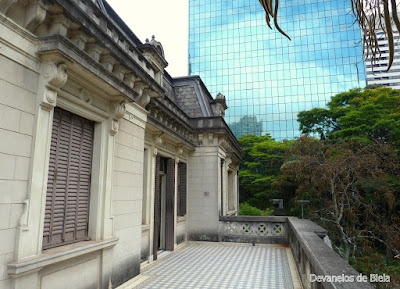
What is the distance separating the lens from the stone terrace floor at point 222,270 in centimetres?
572

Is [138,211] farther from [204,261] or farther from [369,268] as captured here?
[369,268]

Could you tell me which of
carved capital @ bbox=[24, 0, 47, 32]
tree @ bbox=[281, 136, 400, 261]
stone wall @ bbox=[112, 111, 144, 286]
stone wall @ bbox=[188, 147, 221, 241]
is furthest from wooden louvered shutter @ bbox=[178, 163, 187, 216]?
carved capital @ bbox=[24, 0, 47, 32]

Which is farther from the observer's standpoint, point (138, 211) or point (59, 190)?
point (138, 211)

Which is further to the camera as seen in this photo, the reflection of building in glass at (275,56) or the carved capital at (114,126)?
the reflection of building in glass at (275,56)

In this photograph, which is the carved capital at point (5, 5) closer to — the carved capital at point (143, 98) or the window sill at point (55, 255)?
the window sill at point (55, 255)

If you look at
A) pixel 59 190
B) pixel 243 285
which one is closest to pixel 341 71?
pixel 243 285

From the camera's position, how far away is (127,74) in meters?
5.19

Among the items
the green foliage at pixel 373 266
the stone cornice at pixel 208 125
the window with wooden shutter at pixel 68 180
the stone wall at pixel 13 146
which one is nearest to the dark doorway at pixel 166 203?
the stone cornice at pixel 208 125

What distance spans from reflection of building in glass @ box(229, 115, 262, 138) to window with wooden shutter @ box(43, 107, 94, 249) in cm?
3506

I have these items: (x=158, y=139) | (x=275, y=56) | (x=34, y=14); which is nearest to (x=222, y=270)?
(x=158, y=139)

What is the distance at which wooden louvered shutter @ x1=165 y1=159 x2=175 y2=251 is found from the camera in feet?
29.6

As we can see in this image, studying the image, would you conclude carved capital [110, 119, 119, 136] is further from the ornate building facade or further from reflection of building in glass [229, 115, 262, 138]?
reflection of building in glass [229, 115, 262, 138]

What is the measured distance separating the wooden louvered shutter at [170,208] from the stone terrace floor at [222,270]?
1.36 feet

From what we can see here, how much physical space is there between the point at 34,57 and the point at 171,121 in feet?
18.5
